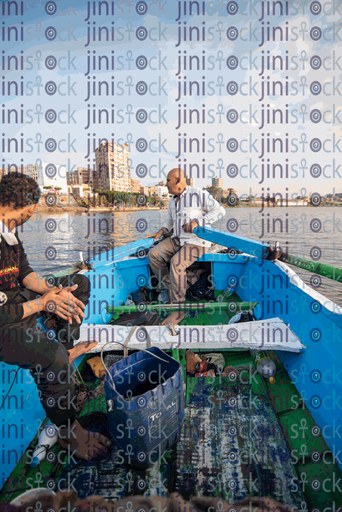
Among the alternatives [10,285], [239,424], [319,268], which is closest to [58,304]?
[10,285]

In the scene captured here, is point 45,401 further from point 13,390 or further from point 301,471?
point 301,471

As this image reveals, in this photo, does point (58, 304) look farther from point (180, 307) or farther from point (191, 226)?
point (191, 226)

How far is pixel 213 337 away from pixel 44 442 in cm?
162

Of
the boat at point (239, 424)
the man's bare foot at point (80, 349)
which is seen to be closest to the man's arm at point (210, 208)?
the boat at point (239, 424)

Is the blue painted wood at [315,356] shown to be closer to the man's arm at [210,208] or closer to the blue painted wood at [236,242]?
the blue painted wood at [236,242]

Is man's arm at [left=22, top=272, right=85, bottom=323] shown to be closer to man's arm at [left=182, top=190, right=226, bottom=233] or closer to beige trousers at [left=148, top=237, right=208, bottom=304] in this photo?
beige trousers at [left=148, top=237, right=208, bottom=304]

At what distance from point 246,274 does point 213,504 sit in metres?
4.05

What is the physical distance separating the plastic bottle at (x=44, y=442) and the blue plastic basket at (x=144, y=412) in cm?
49

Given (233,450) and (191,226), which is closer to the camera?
(233,450)

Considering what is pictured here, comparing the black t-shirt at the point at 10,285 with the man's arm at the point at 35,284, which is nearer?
the black t-shirt at the point at 10,285

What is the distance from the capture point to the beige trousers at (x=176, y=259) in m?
4.25

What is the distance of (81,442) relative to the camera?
1.84 metres

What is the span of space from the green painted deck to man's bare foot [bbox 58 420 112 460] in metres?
0.07

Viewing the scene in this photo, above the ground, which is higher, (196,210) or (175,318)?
(196,210)
